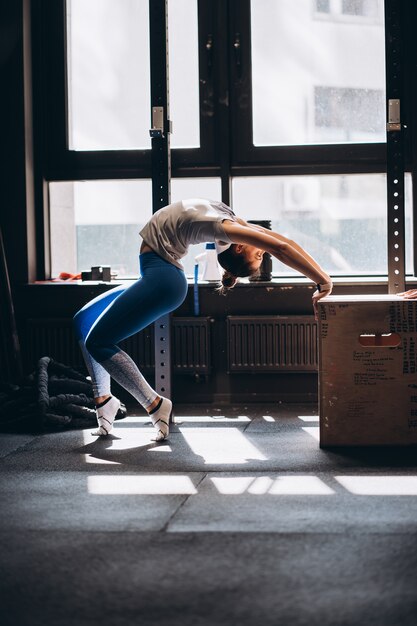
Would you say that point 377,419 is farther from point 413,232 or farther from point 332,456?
point 413,232

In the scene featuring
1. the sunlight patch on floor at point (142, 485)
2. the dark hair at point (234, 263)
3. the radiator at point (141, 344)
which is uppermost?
the dark hair at point (234, 263)

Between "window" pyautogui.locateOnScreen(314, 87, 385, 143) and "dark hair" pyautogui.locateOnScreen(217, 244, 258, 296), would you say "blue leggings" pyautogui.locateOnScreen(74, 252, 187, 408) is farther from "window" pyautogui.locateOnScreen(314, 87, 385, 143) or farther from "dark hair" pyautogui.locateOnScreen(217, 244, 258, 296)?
"window" pyautogui.locateOnScreen(314, 87, 385, 143)

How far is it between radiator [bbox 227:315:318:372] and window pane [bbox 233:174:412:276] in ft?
1.46

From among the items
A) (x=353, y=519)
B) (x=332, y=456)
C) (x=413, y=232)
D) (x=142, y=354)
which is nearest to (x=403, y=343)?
(x=332, y=456)

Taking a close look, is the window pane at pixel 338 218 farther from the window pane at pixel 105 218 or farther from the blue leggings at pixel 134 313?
the blue leggings at pixel 134 313

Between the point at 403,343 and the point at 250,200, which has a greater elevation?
the point at 250,200

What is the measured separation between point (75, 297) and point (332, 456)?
6.59 ft

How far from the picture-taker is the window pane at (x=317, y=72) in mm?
4672

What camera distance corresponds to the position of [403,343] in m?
3.31

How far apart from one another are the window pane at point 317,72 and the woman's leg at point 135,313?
1537 millimetres

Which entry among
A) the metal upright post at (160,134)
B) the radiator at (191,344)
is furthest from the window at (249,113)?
the metal upright post at (160,134)

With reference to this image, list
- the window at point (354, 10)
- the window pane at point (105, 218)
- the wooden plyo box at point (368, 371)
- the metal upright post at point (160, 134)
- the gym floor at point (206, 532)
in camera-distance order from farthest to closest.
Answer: the window pane at point (105, 218)
the window at point (354, 10)
the metal upright post at point (160, 134)
the wooden plyo box at point (368, 371)
the gym floor at point (206, 532)

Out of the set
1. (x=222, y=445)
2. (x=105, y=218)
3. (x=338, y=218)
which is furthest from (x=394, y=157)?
(x=105, y=218)

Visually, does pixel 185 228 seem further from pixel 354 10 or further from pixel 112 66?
pixel 354 10
